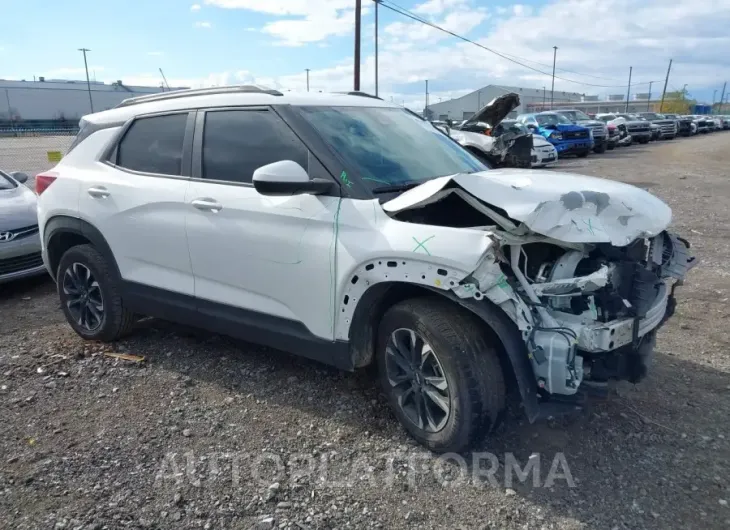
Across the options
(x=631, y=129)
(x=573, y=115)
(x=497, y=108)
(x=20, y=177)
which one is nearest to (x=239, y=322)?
(x=20, y=177)

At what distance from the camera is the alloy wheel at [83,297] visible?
188 inches

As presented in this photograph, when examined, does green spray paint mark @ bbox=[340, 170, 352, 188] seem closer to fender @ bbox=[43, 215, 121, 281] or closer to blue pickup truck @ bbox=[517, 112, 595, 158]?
fender @ bbox=[43, 215, 121, 281]

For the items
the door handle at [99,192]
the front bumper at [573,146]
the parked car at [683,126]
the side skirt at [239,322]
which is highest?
the door handle at [99,192]

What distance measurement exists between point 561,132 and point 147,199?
19.4 m

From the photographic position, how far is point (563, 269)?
10.0 ft

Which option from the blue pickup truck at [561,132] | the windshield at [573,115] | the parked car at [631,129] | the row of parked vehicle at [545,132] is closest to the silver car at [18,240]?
the row of parked vehicle at [545,132]

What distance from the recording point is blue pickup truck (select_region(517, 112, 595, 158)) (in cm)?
2128

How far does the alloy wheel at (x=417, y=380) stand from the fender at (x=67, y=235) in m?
2.35

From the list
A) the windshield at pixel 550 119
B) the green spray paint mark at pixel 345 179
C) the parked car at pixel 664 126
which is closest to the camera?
the green spray paint mark at pixel 345 179

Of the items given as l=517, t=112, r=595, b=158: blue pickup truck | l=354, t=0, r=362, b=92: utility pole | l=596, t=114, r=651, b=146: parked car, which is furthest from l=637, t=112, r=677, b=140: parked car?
l=354, t=0, r=362, b=92: utility pole

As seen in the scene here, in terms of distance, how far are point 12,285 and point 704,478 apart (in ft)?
22.7

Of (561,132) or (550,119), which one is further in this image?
(550,119)

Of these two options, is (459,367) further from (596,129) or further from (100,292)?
(596,129)

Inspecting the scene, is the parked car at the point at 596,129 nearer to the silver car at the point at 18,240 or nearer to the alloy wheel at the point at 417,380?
the silver car at the point at 18,240
